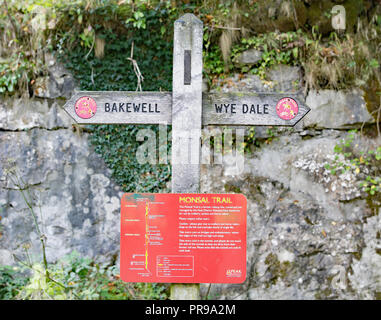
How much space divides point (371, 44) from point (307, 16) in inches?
36.1

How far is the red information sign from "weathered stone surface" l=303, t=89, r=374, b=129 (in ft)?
8.22

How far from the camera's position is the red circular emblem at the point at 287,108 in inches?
88.1

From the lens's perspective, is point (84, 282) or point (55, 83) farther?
point (55, 83)

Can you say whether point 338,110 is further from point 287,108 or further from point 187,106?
point 187,106

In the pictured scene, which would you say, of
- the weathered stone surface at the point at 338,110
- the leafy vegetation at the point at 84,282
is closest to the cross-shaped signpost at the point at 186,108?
the leafy vegetation at the point at 84,282

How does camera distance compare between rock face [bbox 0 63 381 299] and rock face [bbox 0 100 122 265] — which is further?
rock face [bbox 0 100 122 265]

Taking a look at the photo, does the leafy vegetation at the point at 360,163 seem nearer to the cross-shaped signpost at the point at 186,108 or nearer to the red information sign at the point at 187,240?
the cross-shaped signpost at the point at 186,108

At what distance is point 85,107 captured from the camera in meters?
2.23

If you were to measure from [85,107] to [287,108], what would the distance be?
1375 millimetres

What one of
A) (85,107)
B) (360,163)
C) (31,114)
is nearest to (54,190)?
(31,114)

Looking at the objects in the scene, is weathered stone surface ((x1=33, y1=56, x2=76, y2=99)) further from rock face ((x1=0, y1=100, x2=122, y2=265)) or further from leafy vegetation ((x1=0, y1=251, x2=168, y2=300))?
leafy vegetation ((x1=0, y1=251, x2=168, y2=300))

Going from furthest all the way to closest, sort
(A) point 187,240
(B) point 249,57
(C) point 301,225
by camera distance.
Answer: (B) point 249,57 → (C) point 301,225 → (A) point 187,240

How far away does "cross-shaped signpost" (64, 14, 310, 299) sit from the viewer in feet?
7.27

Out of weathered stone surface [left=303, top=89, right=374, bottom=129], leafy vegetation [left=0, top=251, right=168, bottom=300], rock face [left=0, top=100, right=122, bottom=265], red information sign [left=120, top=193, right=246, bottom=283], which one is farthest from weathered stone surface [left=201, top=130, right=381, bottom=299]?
red information sign [left=120, top=193, right=246, bottom=283]
